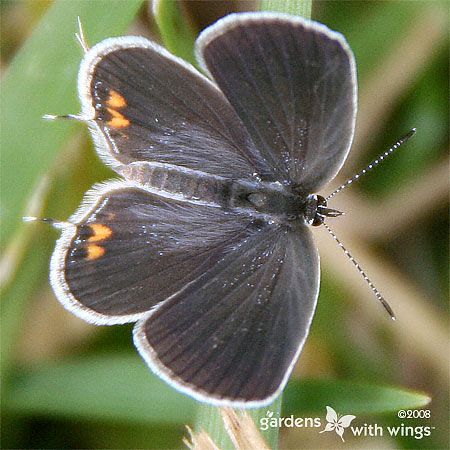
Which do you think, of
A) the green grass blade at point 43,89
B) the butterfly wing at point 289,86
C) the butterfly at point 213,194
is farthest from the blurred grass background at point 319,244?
the butterfly wing at point 289,86

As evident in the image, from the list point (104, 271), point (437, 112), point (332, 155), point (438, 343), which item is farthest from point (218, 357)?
Answer: point (437, 112)

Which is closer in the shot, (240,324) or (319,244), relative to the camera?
(240,324)

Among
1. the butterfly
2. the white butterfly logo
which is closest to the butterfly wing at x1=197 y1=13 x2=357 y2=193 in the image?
the butterfly

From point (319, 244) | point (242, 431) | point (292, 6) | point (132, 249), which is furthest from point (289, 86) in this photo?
point (242, 431)

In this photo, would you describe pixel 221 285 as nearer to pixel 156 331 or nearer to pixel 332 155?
pixel 156 331

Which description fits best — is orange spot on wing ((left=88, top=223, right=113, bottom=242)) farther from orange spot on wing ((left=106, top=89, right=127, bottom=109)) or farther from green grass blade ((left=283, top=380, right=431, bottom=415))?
green grass blade ((left=283, top=380, right=431, bottom=415))

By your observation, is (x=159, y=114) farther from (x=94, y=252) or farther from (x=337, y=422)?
(x=337, y=422)
